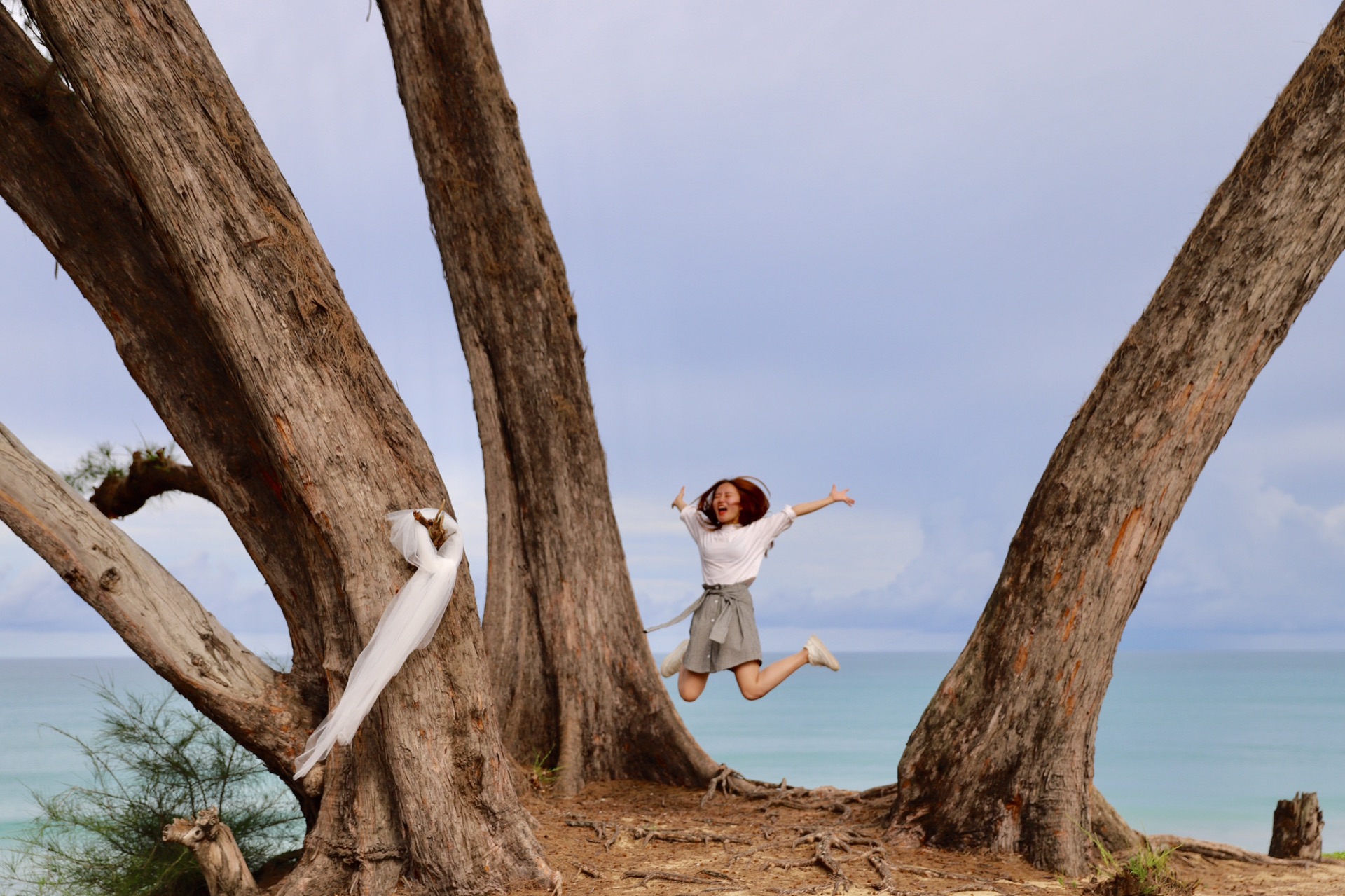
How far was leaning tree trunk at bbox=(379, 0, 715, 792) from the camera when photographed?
6246 millimetres

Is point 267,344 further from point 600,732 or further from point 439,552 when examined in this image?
point 600,732

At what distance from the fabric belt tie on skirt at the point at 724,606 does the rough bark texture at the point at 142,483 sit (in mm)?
3417

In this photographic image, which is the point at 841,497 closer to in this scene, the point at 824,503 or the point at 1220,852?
the point at 824,503

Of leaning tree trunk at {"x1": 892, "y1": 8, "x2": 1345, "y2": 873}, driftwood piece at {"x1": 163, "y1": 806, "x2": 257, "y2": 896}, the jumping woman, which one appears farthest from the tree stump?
driftwood piece at {"x1": 163, "y1": 806, "x2": 257, "y2": 896}

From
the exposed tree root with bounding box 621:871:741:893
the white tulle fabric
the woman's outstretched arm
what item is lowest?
the exposed tree root with bounding box 621:871:741:893

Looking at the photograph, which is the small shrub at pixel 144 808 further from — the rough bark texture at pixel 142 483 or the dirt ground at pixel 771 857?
the dirt ground at pixel 771 857

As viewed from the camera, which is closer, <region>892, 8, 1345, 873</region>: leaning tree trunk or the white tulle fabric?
the white tulle fabric

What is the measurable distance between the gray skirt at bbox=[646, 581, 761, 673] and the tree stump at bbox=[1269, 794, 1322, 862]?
3.51 metres

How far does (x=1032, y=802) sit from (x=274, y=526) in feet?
13.0

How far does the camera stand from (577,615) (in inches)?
253

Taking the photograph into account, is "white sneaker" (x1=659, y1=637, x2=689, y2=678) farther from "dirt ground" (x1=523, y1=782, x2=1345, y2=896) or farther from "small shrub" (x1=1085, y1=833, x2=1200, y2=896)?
"small shrub" (x1=1085, y1=833, x2=1200, y2=896)

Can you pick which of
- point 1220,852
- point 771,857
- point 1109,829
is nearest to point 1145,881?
point 1109,829

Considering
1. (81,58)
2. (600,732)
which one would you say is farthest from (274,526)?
(600,732)

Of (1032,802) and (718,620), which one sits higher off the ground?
(718,620)
